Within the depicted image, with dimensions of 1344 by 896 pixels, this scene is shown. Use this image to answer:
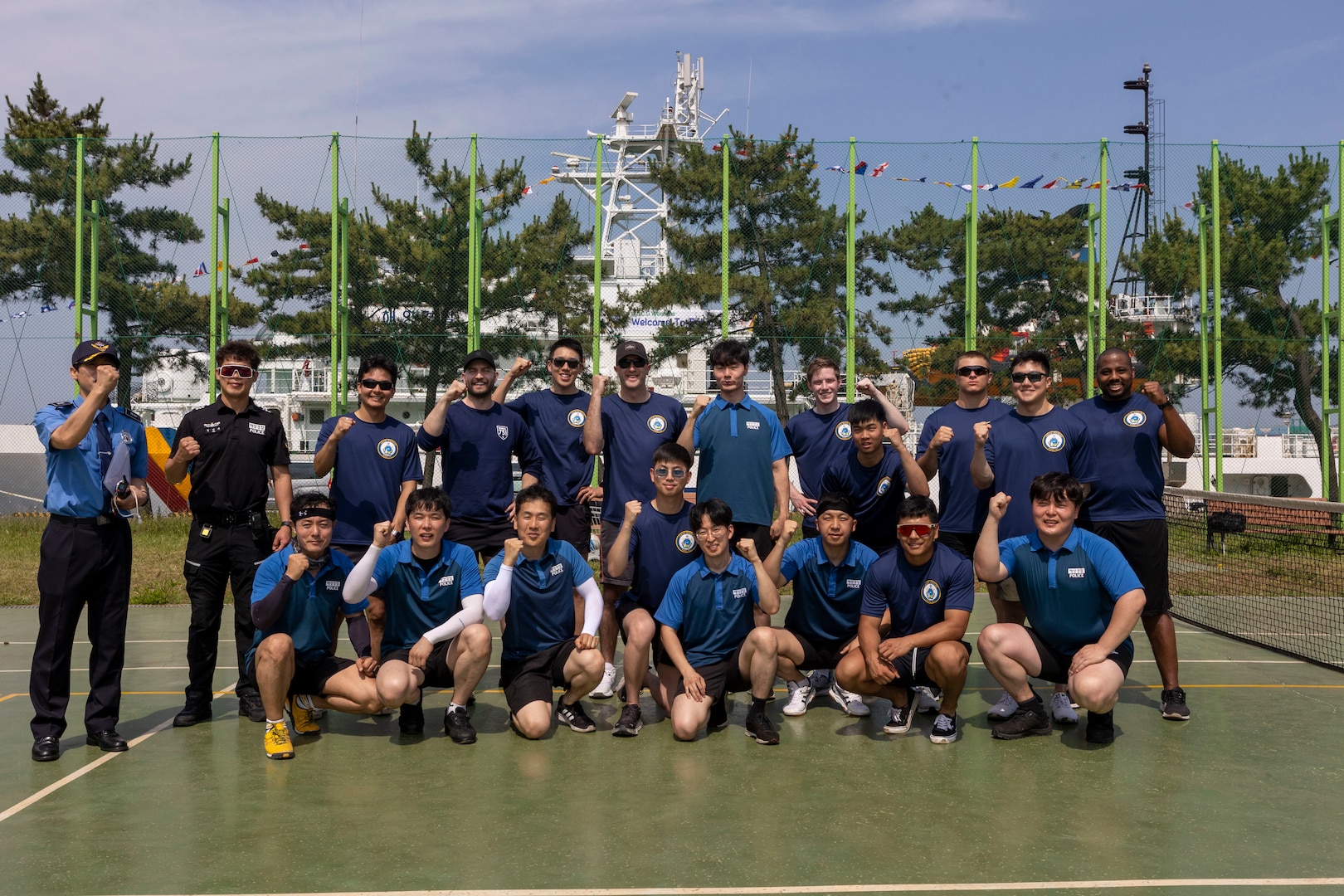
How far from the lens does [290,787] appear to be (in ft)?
16.8

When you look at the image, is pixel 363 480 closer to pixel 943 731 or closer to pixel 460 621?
pixel 460 621

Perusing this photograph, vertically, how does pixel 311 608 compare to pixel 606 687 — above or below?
above

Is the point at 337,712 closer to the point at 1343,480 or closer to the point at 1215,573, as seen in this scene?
the point at 1215,573

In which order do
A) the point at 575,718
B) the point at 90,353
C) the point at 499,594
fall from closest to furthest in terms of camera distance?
the point at 90,353
the point at 499,594
the point at 575,718

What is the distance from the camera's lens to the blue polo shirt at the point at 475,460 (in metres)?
7.13

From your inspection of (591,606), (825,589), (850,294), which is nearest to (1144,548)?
(825,589)

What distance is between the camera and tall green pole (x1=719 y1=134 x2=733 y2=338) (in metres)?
16.4

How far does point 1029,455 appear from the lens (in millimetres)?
6512

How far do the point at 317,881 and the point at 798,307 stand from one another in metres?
13.4

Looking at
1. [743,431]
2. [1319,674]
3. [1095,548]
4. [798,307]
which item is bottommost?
[1319,674]

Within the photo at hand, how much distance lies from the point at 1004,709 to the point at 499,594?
115 inches

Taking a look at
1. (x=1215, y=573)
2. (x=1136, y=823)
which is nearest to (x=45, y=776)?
(x=1136, y=823)

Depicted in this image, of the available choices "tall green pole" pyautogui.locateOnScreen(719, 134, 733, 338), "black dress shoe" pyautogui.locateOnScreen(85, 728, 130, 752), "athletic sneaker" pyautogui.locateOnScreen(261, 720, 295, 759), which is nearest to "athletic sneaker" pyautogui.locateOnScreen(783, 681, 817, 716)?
"athletic sneaker" pyautogui.locateOnScreen(261, 720, 295, 759)

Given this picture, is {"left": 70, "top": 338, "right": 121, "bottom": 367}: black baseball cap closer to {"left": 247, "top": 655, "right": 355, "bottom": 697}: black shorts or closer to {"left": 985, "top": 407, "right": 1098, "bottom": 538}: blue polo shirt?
{"left": 247, "top": 655, "right": 355, "bottom": 697}: black shorts
